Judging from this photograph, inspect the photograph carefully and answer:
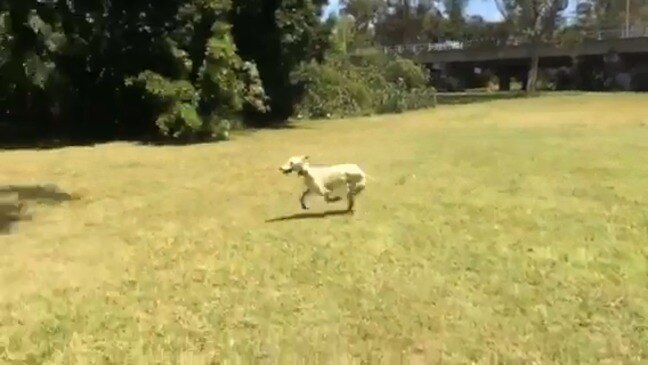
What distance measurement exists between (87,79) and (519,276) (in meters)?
17.2

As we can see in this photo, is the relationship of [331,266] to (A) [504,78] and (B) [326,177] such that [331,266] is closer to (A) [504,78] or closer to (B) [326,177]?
(B) [326,177]

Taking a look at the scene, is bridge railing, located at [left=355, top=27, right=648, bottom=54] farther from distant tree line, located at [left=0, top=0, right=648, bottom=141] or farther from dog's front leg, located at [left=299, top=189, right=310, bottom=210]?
dog's front leg, located at [left=299, top=189, right=310, bottom=210]

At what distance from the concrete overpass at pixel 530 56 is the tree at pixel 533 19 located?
101 cm

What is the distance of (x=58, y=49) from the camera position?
Result: 20266mm

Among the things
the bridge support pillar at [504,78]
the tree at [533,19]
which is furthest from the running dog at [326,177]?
the bridge support pillar at [504,78]

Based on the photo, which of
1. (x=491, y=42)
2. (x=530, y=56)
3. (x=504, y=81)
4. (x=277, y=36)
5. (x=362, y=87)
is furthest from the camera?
(x=504, y=81)

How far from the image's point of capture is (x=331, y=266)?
24.1 ft

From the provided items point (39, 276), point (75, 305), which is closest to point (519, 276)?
point (75, 305)

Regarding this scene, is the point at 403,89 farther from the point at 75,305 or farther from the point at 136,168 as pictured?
the point at 75,305

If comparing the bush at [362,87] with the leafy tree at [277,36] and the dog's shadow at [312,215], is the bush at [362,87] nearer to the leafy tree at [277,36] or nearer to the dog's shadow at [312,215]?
the leafy tree at [277,36]

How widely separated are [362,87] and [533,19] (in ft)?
85.1

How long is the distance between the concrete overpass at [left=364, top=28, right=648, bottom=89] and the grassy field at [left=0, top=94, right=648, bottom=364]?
34.8m

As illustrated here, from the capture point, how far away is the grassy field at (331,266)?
5543 mm

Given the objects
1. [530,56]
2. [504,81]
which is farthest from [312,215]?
[504,81]
